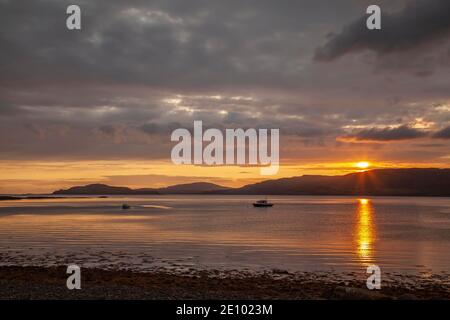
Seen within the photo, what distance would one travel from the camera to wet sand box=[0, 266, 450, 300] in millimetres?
20781

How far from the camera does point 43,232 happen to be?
65688mm

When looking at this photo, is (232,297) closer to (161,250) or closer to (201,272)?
(201,272)

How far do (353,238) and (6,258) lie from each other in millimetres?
47141

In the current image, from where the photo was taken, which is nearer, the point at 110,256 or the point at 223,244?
the point at 110,256

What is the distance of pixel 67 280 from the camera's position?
86.9 ft

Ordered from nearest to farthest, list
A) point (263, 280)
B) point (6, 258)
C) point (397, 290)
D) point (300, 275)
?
point (397, 290)
point (263, 280)
point (300, 275)
point (6, 258)

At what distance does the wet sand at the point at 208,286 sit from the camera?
20781 mm

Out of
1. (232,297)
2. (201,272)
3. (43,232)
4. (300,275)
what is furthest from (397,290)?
(43,232)

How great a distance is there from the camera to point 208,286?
25.7 meters
